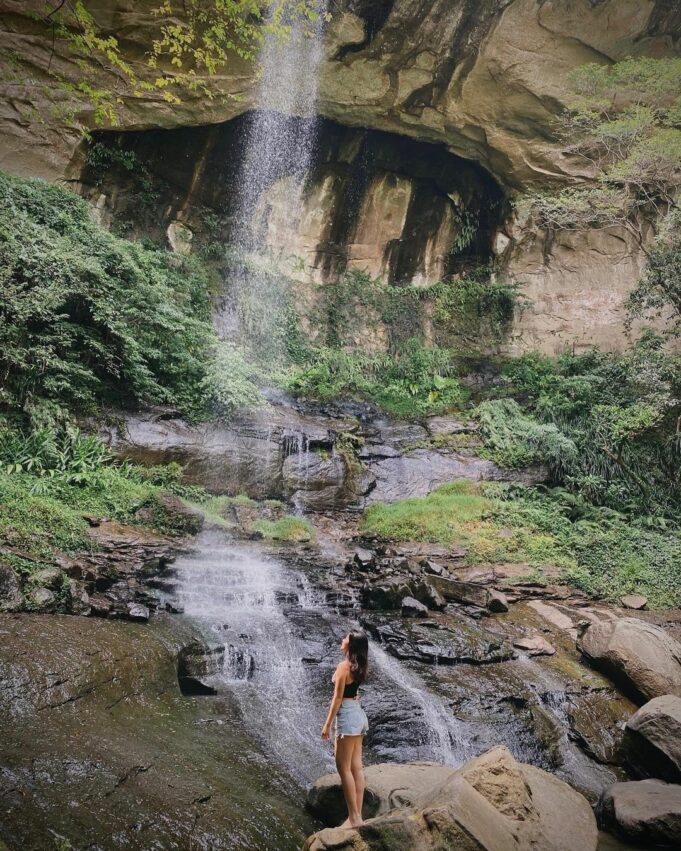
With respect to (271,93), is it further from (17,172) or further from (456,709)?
(456,709)

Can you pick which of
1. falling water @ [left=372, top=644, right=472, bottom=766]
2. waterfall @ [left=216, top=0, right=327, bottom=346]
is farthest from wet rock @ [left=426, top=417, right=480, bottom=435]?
falling water @ [left=372, top=644, right=472, bottom=766]

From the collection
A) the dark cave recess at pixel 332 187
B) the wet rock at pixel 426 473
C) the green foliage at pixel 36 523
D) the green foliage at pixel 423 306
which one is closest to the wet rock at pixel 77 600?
the green foliage at pixel 36 523

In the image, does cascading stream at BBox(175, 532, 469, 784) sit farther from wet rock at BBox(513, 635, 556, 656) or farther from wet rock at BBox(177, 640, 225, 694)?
wet rock at BBox(513, 635, 556, 656)

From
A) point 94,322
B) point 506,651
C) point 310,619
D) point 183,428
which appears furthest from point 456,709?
point 94,322

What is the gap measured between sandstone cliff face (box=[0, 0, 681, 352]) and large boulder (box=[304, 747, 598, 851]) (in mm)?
15265

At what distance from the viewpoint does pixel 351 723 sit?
329cm

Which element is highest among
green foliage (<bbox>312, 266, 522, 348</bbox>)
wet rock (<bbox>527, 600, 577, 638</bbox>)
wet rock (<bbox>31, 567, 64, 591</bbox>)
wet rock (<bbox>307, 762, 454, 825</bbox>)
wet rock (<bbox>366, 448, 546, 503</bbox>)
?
green foliage (<bbox>312, 266, 522, 348</bbox>)

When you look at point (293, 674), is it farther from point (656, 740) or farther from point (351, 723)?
point (656, 740)

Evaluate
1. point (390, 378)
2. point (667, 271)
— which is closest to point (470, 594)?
point (667, 271)

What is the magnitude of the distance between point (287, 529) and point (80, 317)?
20.3 feet

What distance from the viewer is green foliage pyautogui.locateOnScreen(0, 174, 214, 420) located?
9.45 m

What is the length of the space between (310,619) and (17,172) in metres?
14.2

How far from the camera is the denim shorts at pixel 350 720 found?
10.7 ft

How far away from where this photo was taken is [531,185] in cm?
1833
